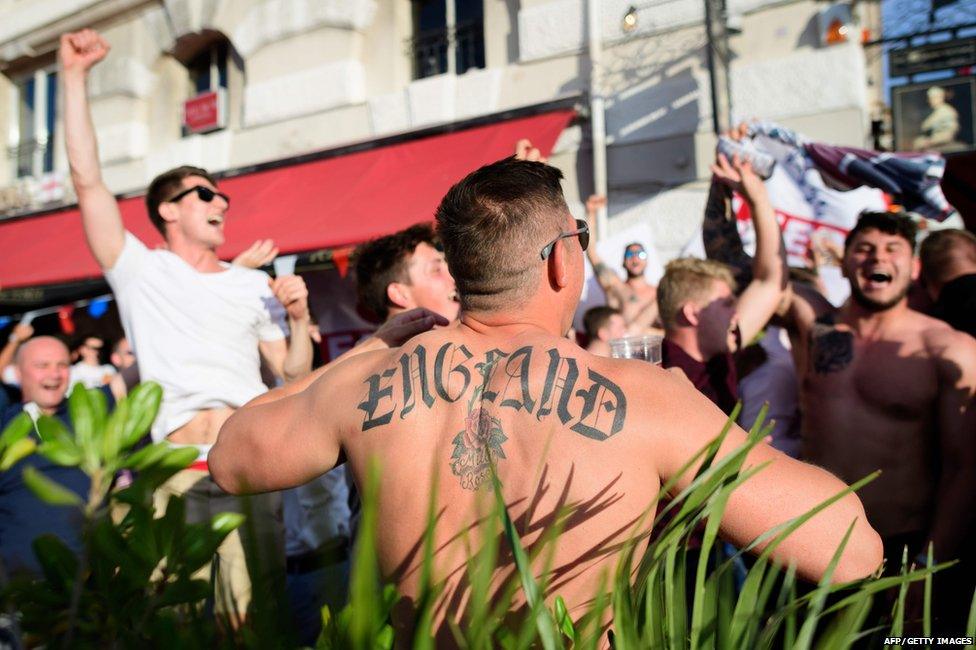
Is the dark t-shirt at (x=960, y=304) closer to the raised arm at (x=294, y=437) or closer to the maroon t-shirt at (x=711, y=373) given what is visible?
the maroon t-shirt at (x=711, y=373)

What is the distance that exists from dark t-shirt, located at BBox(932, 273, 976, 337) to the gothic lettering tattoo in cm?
50

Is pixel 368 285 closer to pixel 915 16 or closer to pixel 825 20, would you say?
pixel 825 20

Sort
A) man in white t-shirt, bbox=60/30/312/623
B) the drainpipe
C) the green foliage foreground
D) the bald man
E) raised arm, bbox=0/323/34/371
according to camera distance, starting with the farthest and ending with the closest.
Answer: the drainpipe, raised arm, bbox=0/323/34/371, man in white t-shirt, bbox=60/30/312/623, the bald man, the green foliage foreground

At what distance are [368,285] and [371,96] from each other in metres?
5.99

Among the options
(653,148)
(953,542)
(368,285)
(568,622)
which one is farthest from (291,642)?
(653,148)

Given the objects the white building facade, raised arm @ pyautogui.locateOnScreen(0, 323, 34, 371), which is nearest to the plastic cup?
the white building facade

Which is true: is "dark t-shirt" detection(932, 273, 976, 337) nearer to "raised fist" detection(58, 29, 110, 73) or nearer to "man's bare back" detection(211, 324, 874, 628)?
"man's bare back" detection(211, 324, 874, 628)

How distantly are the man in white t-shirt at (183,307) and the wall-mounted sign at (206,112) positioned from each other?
6719 millimetres

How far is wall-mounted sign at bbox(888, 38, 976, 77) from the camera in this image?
6148mm

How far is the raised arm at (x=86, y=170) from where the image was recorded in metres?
2.97

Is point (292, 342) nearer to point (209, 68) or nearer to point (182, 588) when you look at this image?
point (182, 588)

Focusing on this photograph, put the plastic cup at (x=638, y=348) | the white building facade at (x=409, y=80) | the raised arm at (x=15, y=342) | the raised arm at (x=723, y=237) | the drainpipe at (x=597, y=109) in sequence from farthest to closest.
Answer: the drainpipe at (x=597, y=109), the white building facade at (x=409, y=80), the raised arm at (x=15, y=342), the raised arm at (x=723, y=237), the plastic cup at (x=638, y=348)

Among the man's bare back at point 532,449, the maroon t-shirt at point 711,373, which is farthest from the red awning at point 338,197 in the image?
the man's bare back at point 532,449

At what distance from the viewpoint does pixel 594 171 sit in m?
7.02
